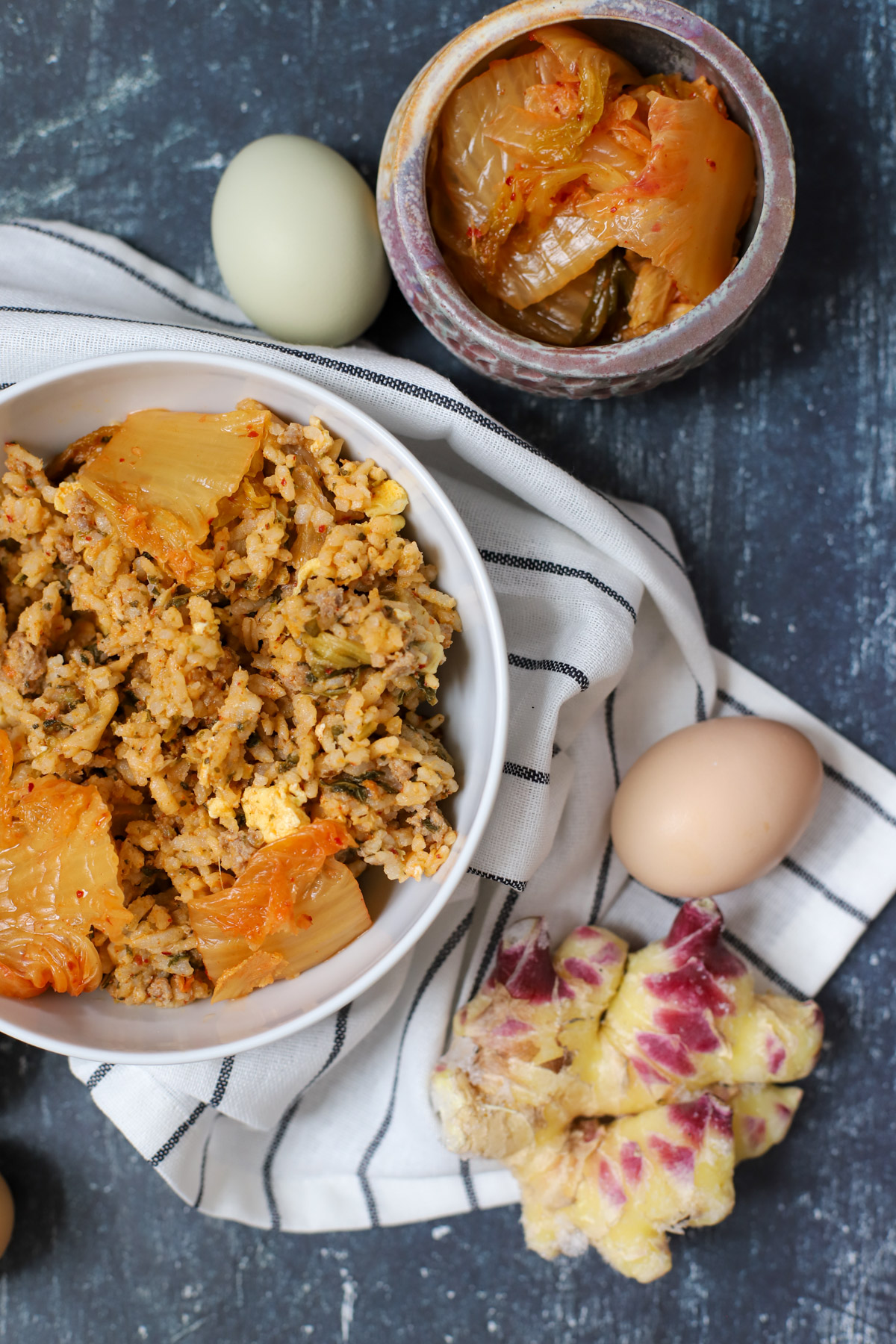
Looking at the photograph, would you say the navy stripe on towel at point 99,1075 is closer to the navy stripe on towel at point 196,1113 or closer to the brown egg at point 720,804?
the navy stripe on towel at point 196,1113

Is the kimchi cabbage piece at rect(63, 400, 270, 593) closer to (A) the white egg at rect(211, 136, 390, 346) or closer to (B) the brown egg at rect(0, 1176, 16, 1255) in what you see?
(A) the white egg at rect(211, 136, 390, 346)

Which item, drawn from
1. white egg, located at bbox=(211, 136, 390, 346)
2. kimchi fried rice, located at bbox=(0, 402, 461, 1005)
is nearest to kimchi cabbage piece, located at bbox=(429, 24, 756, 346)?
white egg, located at bbox=(211, 136, 390, 346)

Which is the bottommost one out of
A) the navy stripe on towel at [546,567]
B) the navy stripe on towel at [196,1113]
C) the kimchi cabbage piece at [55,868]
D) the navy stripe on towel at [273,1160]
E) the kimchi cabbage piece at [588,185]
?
the navy stripe on towel at [273,1160]

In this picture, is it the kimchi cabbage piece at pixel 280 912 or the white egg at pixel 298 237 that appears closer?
the kimchi cabbage piece at pixel 280 912

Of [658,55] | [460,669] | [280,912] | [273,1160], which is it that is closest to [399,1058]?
[273,1160]

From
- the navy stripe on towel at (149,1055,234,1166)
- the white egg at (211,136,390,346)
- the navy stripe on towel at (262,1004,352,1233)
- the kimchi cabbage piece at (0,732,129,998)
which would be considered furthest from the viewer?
the navy stripe on towel at (262,1004,352,1233)

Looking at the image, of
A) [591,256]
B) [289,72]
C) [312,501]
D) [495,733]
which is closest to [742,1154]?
[495,733]

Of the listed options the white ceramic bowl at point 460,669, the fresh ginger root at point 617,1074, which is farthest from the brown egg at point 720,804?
the white ceramic bowl at point 460,669
